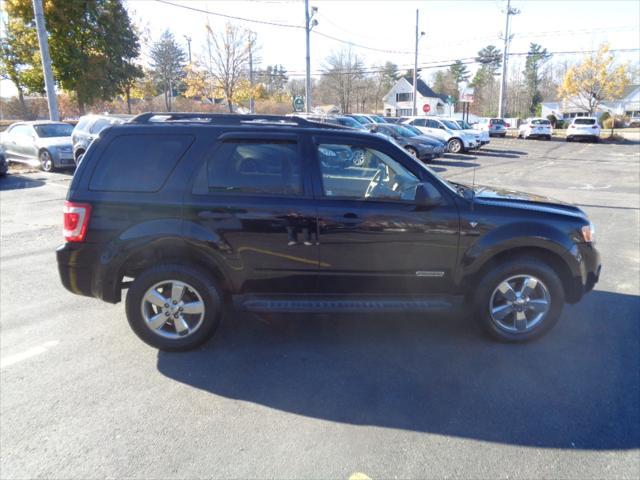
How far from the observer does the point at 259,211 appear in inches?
152

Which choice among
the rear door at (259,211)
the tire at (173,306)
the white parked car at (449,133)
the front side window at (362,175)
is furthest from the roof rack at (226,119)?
the white parked car at (449,133)

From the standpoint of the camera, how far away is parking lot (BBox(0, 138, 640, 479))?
2.78m

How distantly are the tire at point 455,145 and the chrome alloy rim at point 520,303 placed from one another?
22.1 metres

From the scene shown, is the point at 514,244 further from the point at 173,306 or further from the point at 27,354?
the point at 27,354

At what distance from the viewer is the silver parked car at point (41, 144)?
1506 cm

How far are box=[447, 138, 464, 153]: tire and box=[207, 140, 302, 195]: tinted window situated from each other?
22.5 m

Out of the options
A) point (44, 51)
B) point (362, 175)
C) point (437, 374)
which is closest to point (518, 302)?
point (437, 374)

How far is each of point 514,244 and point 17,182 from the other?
1392cm

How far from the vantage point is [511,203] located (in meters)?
4.20

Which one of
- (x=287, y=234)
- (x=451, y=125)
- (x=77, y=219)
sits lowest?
(x=287, y=234)

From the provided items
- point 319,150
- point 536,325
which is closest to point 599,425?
point 536,325

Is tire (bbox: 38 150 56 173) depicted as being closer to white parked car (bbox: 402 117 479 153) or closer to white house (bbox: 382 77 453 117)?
white parked car (bbox: 402 117 479 153)

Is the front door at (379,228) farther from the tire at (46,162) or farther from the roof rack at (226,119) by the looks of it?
the tire at (46,162)

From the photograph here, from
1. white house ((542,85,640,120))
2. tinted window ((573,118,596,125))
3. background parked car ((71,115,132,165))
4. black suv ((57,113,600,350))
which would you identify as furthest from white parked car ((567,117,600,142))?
black suv ((57,113,600,350))
